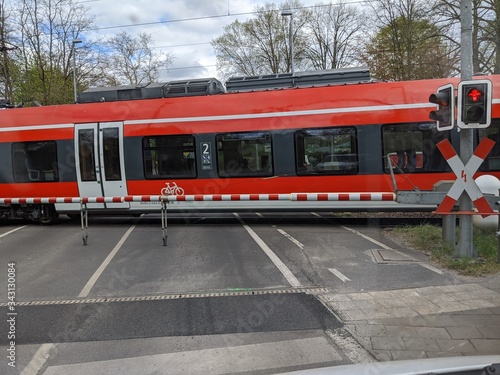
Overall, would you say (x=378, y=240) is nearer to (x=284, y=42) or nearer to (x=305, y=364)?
(x=305, y=364)

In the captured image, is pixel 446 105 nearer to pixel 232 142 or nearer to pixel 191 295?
pixel 191 295

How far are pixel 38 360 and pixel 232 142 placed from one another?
23.2 ft

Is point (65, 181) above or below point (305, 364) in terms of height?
above

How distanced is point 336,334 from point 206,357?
1303 millimetres

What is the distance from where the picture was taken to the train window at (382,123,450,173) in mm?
8984

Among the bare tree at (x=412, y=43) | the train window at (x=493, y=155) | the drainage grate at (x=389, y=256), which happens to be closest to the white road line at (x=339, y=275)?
the drainage grate at (x=389, y=256)

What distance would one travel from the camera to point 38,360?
355cm

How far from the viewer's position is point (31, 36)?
22.5m

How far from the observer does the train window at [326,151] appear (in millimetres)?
9359

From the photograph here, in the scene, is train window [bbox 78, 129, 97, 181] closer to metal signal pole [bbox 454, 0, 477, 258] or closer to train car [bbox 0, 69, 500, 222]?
train car [bbox 0, 69, 500, 222]

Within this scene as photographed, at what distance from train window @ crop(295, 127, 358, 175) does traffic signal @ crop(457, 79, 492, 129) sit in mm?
3437

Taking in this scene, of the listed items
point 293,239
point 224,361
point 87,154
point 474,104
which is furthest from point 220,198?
point 224,361

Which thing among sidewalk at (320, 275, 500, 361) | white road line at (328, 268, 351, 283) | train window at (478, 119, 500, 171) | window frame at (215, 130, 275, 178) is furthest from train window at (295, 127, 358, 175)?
sidewalk at (320, 275, 500, 361)

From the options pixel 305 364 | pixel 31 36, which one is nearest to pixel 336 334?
pixel 305 364
